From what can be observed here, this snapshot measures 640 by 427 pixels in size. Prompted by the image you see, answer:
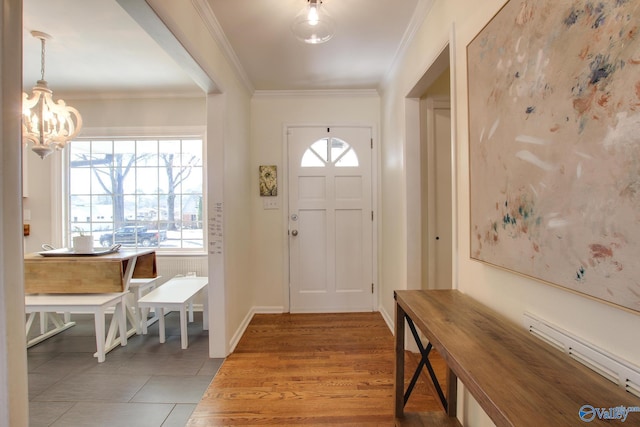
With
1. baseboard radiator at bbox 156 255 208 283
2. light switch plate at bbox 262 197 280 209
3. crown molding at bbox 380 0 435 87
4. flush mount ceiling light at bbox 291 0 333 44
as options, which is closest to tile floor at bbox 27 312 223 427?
baseboard radiator at bbox 156 255 208 283

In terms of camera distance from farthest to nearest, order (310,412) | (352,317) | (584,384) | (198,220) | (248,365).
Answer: (198,220)
(352,317)
(248,365)
(310,412)
(584,384)

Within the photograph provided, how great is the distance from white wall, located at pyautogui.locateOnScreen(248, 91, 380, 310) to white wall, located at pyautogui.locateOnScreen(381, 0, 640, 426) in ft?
1.46

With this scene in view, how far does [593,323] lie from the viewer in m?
0.73

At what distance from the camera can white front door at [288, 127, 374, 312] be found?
3.08 meters

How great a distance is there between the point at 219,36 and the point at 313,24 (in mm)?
819

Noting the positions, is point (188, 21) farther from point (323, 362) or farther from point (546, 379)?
point (323, 362)

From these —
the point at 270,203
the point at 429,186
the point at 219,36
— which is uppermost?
the point at 219,36

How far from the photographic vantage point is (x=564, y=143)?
755mm

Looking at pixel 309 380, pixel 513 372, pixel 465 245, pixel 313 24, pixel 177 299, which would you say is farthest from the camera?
pixel 177 299

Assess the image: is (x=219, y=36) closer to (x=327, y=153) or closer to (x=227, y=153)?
(x=227, y=153)

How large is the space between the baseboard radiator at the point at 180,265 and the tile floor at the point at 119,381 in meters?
0.70

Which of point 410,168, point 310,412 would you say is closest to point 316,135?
point 410,168

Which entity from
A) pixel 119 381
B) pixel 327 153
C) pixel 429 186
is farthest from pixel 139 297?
pixel 429 186

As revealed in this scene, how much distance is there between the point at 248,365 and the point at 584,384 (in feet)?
6.58
